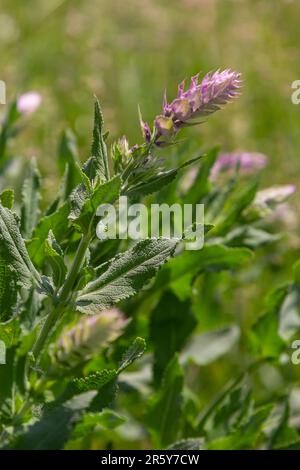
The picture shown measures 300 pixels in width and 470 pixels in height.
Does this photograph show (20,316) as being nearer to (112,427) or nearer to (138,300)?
(112,427)

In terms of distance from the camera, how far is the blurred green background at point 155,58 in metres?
3.25

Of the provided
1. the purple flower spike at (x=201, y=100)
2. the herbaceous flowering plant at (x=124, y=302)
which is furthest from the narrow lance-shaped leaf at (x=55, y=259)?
the purple flower spike at (x=201, y=100)

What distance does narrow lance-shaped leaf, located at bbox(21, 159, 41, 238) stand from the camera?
149 cm

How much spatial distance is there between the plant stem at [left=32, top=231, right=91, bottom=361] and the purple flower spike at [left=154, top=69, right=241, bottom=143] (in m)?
0.20

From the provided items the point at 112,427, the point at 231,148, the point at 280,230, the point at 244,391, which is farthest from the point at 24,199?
the point at 231,148

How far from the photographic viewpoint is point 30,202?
152 cm

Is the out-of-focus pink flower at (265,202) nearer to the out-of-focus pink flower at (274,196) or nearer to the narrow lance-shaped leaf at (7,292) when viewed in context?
the out-of-focus pink flower at (274,196)

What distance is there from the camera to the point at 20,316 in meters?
1.43

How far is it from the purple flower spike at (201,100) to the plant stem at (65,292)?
0.20 m

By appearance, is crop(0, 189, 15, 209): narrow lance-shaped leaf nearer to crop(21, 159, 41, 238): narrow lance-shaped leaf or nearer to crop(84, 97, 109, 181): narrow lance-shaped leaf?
crop(84, 97, 109, 181): narrow lance-shaped leaf

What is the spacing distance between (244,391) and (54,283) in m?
0.64

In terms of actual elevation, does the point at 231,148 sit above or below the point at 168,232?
above

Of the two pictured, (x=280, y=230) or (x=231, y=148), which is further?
→ (x=231, y=148)

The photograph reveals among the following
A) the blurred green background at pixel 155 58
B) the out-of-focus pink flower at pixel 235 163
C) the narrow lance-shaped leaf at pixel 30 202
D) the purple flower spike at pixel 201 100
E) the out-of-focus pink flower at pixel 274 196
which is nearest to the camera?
the purple flower spike at pixel 201 100
